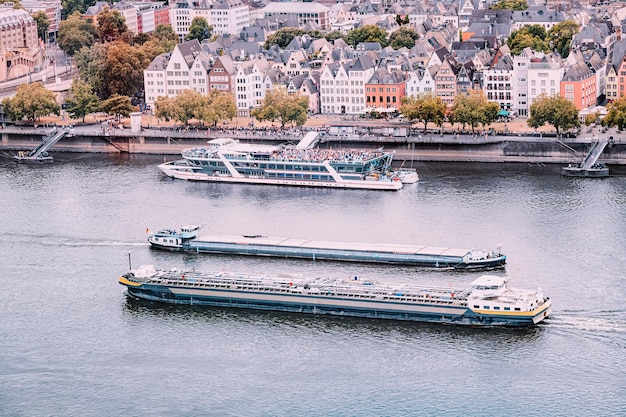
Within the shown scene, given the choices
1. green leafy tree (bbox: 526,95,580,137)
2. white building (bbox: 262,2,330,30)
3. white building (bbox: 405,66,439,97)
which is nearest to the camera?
green leafy tree (bbox: 526,95,580,137)

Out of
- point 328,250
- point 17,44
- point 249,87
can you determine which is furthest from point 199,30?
point 328,250

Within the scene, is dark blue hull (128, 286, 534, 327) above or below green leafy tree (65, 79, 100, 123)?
below

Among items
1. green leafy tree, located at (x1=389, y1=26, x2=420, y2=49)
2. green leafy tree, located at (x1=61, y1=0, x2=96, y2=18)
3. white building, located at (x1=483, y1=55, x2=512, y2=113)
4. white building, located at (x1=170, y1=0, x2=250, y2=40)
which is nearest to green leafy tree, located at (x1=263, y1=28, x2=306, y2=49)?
green leafy tree, located at (x1=389, y1=26, x2=420, y2=49)

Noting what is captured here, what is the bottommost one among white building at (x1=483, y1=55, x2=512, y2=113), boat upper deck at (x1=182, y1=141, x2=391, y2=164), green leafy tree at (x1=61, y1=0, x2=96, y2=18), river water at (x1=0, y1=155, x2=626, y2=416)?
river water at (x1=0, y1=155, x2=626, y2=416)

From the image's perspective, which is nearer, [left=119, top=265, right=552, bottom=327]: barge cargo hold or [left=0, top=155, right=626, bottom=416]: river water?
[left=0, top=155, right=626, bottom=416]: river water

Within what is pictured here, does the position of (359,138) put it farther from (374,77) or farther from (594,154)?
(594,154)

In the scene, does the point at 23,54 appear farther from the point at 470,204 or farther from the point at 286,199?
the point at 470,204

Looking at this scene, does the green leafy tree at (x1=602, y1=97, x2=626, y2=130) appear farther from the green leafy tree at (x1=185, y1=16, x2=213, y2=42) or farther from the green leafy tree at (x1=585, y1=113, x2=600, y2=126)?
the green leafy tree at (x1=185, y1=16, x2=213, y2=42)
